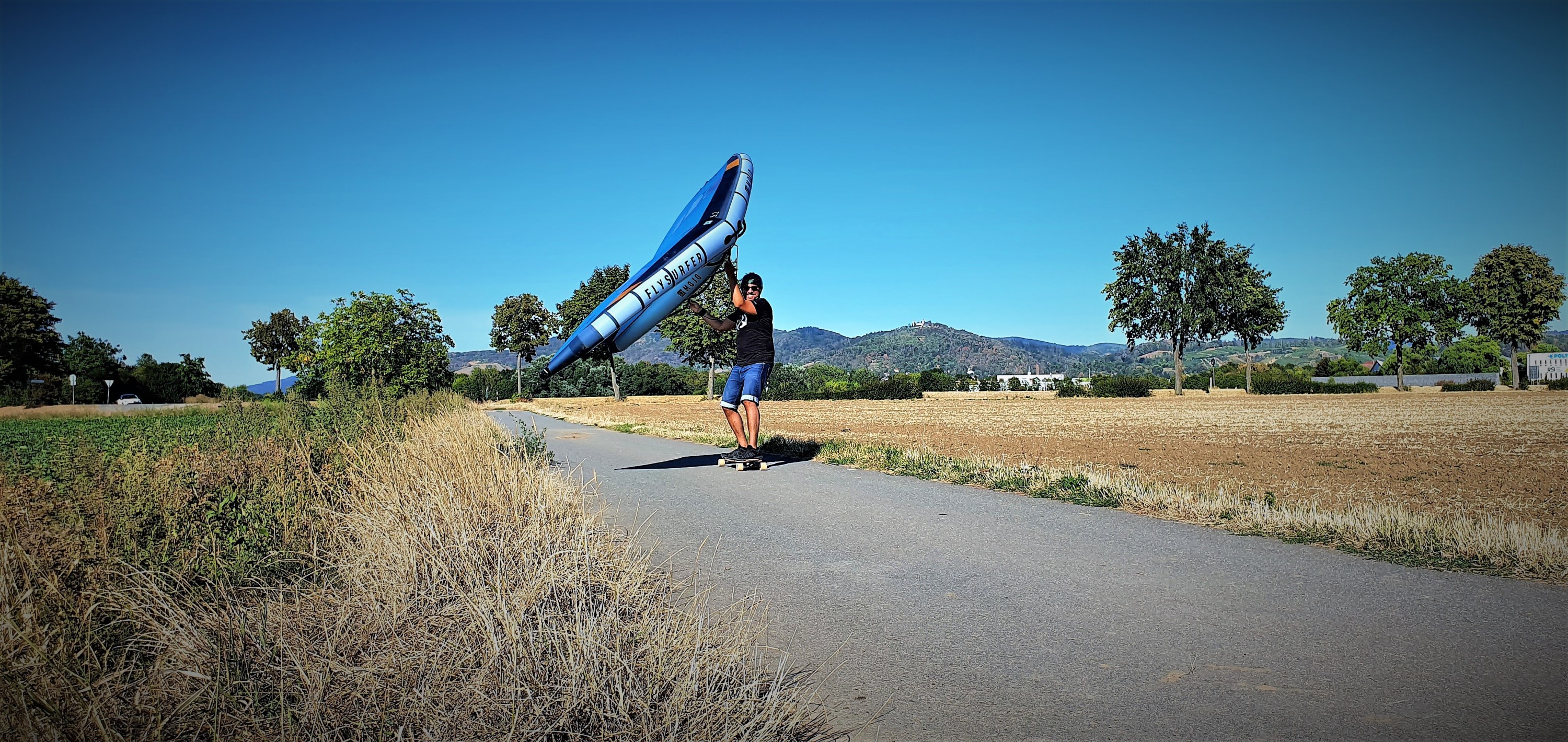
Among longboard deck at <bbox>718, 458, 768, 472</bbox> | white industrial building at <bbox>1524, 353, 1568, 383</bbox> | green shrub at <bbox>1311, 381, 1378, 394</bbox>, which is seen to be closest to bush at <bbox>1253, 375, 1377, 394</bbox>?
green shrub at <bbox>1311, 381, 1378, 394</bbox>

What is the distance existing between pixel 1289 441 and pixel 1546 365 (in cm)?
11085

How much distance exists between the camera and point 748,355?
1094 cm

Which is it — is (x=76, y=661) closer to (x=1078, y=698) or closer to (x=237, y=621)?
(x=237, y=621)

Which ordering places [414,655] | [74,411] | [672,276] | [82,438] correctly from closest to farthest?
[414,655] → [82,438] → [672,276] → [74,411]

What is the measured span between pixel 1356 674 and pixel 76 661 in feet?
17.5

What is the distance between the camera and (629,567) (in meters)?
4.31

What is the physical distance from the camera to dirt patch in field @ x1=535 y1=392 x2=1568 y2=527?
9.91m

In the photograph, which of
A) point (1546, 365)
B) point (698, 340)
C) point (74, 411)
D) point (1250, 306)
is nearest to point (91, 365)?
point (74, 411)

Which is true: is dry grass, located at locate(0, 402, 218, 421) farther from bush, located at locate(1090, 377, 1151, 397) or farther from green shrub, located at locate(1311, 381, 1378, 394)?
green shrub, located at locate(1311, 381, 1378, 394)

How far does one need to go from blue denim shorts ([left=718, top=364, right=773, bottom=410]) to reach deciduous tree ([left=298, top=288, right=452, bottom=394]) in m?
16.9

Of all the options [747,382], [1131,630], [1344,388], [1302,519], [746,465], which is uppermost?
[747,382]

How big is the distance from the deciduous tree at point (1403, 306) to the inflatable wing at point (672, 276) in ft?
274

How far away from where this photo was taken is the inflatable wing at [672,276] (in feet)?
32.4

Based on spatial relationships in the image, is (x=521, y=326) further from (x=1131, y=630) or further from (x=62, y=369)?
(x=1131, y=630)
